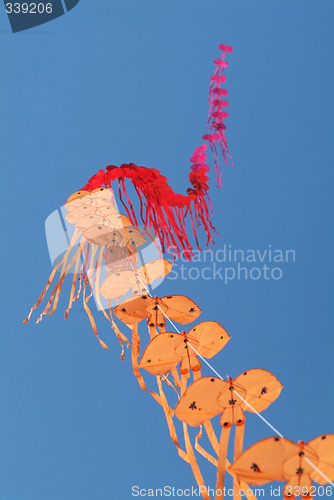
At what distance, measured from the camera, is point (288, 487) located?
20.4 inches

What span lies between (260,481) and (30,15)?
97 cm

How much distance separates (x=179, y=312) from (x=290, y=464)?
348 millimetres

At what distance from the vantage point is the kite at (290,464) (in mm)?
515

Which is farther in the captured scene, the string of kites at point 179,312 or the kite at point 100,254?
the kite at point 100,254

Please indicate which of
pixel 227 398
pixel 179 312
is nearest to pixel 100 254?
pixel 179 312

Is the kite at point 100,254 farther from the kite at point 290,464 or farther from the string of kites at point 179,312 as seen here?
the kite at point 290,464

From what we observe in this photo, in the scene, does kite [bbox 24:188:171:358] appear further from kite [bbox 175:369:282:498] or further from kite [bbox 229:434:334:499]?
kite [bbox 229:434:334:499]

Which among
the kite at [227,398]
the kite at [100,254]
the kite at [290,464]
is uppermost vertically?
the kite at [100,254]

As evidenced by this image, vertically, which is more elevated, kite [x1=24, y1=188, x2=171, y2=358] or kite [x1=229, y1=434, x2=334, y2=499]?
kite [x1=24, y1=188, x2=171, y2=358]

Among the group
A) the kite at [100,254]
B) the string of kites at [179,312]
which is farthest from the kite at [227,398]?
the kite at [100,254]

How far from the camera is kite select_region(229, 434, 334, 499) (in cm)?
51

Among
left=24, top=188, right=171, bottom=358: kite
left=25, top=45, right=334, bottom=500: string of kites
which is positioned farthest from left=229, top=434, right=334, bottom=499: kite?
left=24, top=188, right=171, bottom=358: kite

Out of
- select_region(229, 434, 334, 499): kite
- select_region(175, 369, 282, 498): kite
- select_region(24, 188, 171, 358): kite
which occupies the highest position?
select_region(24, 188, 171, 358): kite

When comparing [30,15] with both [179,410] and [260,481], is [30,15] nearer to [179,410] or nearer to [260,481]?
[179,410]
